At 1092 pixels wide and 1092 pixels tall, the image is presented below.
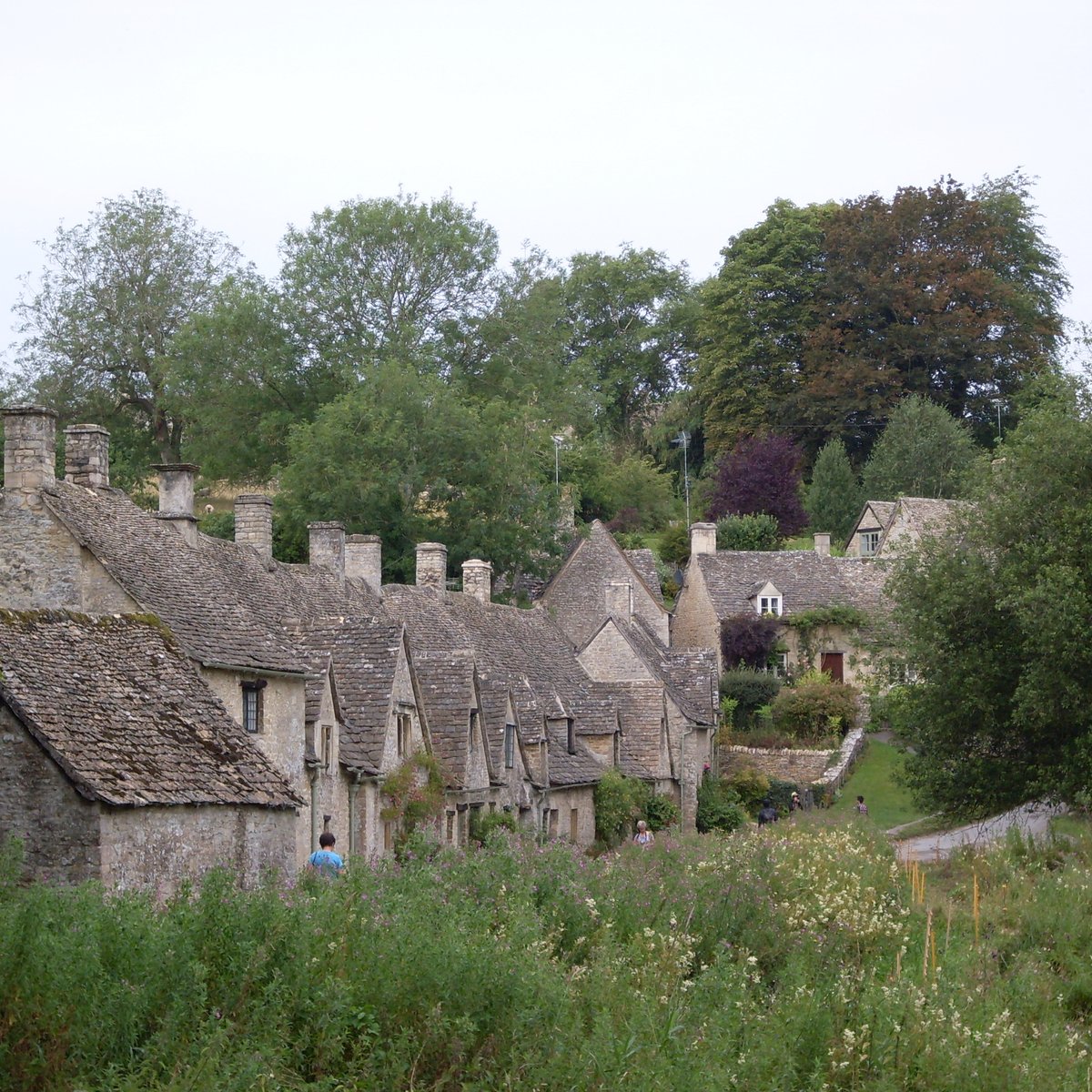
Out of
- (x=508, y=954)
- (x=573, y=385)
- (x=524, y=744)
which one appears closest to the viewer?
(x=508, y=954)

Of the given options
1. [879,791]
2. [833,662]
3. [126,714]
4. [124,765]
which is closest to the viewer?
[124,765]

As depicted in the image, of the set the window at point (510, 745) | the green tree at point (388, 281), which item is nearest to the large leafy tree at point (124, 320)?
the green tree at point (388, 281)

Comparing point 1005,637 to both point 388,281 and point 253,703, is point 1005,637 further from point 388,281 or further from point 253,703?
point 388,281

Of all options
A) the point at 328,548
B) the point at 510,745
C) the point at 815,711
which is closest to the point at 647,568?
the point at 815,711

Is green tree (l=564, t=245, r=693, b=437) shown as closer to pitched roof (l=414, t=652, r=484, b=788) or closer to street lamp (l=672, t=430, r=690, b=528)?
street lamp (l=672, t=430, r=690, b=528)

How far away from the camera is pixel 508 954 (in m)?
13.0

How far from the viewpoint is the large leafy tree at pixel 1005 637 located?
33.3 meters

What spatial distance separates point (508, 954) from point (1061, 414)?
25.9 m

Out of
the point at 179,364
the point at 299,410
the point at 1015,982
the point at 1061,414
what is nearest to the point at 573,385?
the point at 299,410

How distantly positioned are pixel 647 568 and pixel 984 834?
3633 centimetres

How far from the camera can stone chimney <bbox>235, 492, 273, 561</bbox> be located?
37.9 m

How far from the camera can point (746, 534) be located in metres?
82.2

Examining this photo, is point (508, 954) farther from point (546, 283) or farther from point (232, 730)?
point (546, 283)

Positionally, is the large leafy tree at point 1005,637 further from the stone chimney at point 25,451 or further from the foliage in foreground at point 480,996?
the stone chimney at point 25,451
